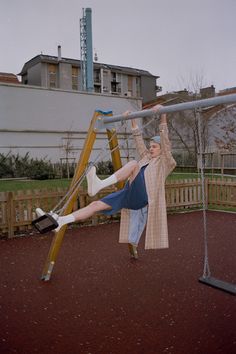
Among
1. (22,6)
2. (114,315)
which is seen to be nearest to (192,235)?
(114,315)

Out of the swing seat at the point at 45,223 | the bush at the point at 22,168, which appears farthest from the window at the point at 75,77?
the swing seat at the point at 45,223

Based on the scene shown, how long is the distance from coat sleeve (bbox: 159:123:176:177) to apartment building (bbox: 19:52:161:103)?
115 ft

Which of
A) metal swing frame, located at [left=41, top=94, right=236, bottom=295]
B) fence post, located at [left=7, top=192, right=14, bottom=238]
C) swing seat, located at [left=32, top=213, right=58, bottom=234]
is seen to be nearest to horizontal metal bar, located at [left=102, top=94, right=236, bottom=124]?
metal swing frame, located at [left=41, top=94, right=236, bottom=295]

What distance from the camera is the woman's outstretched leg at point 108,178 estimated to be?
3.85 metres

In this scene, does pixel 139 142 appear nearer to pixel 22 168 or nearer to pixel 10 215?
pixel 10 215

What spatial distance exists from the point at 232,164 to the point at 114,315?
2084cm

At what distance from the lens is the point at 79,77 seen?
42.7 metres

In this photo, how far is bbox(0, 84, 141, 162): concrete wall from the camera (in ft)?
69.8

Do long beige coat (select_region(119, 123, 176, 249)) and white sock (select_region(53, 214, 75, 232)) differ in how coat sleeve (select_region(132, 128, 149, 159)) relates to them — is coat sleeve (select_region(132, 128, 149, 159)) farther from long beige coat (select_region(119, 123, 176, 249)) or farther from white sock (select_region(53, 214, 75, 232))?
white sock (select_region(53, 214, 75, 232))

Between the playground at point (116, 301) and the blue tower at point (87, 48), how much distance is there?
2526 cm

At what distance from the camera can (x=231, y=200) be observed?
9984 mm

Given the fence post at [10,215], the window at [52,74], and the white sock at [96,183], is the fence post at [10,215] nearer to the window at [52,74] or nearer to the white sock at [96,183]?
the white sock at [96,183]

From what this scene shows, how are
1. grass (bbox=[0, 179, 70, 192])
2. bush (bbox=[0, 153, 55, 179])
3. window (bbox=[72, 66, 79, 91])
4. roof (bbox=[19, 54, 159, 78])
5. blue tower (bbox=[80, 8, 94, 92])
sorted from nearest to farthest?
grass (bbox=[0, 179, 70, 192])
bush (bbox=[0, 153, 55, 179])
blue tower (bbox=[80, 8, 94, 92])
roof (bbox=[19, 54, 159, 78])
window (bbox=[72, 66, 79, 91])

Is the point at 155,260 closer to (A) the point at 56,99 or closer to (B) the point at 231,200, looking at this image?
(B) the point at 231,200
